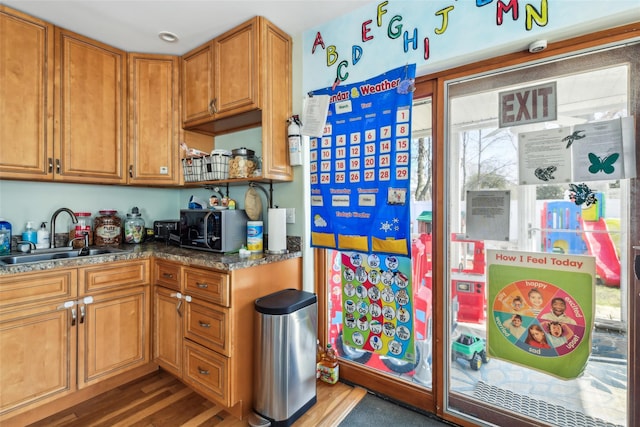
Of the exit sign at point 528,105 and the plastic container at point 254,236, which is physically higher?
the exit sign at point 528,105

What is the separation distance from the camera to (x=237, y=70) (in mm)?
2004

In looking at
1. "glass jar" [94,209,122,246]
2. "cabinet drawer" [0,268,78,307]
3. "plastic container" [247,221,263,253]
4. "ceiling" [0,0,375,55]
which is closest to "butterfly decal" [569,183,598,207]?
"ceiling" [0,0,375,55]

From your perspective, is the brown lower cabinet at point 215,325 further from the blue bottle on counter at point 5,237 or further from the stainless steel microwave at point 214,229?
the blue bottle on counter at point 5,237

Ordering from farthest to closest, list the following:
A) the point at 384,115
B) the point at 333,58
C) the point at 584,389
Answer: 1. the point at 333,58
2. the point at 384,115
3. the point at 584,389

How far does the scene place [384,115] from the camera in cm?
176

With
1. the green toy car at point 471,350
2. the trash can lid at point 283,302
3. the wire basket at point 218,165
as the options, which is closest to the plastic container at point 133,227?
the wire basket at point 218,165

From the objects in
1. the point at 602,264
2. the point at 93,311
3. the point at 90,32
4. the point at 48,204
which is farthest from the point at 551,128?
the point at 48,204

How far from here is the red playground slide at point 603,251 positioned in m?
1.30

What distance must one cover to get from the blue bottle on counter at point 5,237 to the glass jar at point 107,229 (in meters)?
0.48

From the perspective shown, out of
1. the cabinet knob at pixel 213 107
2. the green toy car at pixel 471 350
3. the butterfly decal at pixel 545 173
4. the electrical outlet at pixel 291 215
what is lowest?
the green toy car at pixel 471 350

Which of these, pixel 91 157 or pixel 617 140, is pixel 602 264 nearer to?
pixel 617 140

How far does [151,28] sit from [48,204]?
4.75ft

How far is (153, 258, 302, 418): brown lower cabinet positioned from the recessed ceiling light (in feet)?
5.17

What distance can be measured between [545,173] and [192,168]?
7.35ft
